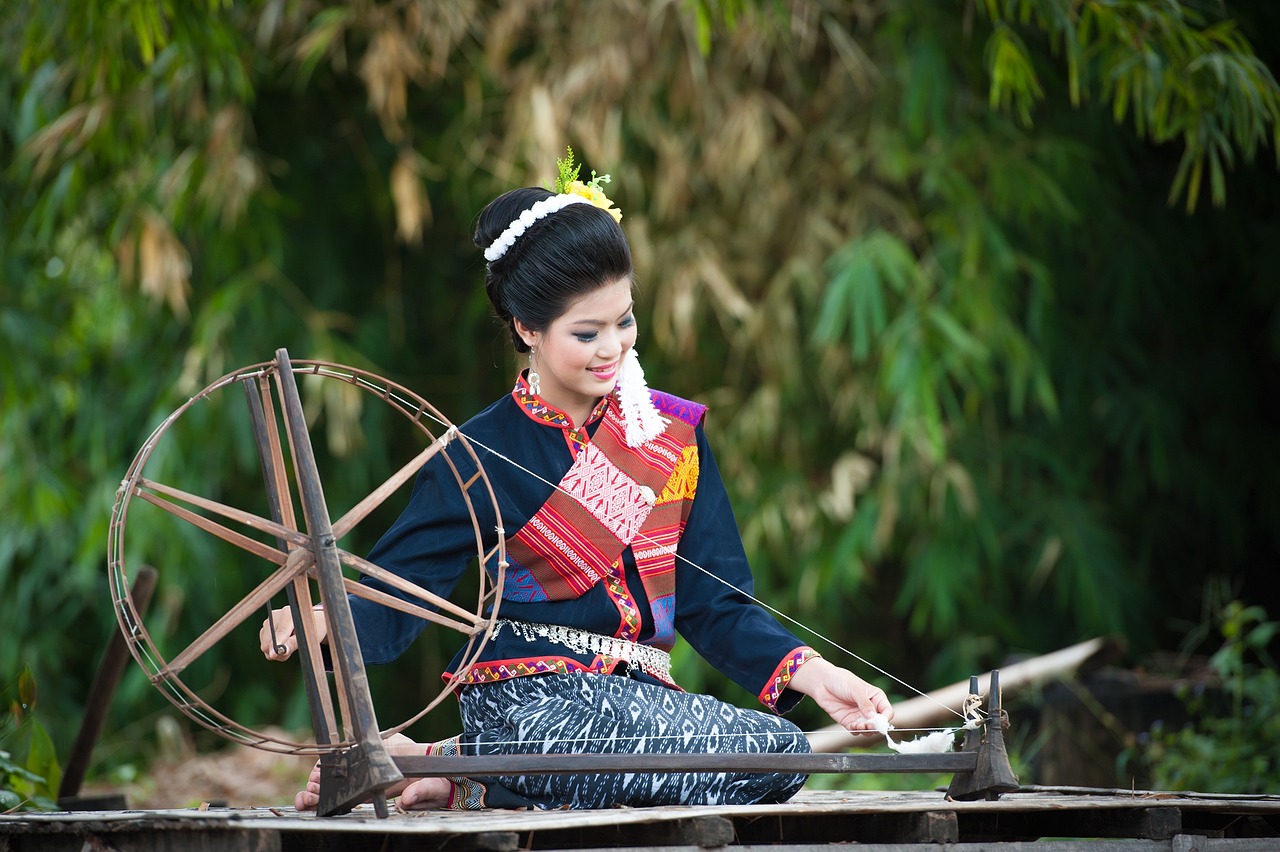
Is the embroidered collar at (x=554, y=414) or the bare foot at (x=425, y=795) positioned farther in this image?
the embroidered collar at (x=554, y=414)

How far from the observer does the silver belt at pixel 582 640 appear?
230cm

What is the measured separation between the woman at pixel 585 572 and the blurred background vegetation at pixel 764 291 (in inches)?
82.3

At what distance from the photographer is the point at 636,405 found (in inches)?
96.3

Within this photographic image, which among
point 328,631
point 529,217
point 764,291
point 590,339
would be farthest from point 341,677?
point 764,291

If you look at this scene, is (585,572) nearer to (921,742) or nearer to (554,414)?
(554,414)

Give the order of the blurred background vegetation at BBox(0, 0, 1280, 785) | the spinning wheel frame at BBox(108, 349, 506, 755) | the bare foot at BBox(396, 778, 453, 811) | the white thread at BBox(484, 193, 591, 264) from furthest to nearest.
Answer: the blurred background vegetation at BBox(0, 0, 1280, 785) < the white thread at BBox(484, 193, 591, 264) < the bare foot at BBox(396, 778, 453, 811) < the spinning wheel frame at BBox(108, 349, 506, 755)

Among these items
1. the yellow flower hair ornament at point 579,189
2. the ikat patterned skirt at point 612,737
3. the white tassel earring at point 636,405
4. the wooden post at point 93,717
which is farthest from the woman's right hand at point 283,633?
the wooden post at point 93,717

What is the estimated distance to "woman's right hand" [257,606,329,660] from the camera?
2.02 m

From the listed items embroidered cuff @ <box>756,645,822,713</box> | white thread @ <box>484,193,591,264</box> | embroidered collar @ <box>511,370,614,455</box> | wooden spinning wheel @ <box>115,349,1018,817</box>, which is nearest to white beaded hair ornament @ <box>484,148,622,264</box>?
white thread @ <box>484,193,591,264</box>

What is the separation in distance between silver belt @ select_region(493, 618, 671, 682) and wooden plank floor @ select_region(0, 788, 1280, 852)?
316mm

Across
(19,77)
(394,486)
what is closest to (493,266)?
Result: (394,486)

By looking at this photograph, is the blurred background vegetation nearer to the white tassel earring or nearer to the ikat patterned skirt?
the white tassel earring

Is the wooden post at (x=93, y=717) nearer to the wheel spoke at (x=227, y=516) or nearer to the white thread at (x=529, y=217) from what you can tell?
the wheel spoke at (x=227, y=516)

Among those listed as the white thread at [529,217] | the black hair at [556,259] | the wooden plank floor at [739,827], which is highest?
the white thread at [529,217]
